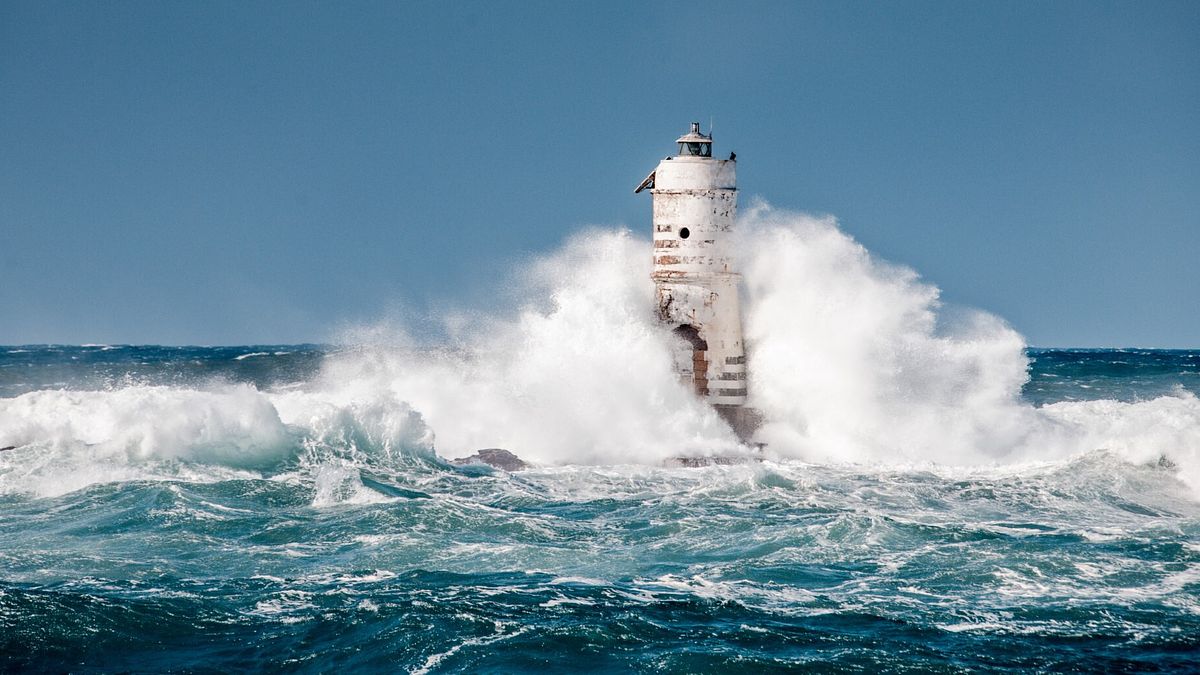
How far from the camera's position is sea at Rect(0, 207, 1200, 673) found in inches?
345

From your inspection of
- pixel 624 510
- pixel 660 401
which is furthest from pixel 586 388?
pixel 624 510

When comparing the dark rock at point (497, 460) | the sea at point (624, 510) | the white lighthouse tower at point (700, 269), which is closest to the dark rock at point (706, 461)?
the sea at point (624, 510)

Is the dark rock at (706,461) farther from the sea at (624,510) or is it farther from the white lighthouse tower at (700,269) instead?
the white lighthouse tower at (700,269)

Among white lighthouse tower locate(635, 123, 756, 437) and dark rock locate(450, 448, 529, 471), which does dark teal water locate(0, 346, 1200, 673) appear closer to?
dark rock locate(450, 448, 529, 471)

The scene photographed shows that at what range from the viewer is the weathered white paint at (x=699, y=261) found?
1973 centimetres

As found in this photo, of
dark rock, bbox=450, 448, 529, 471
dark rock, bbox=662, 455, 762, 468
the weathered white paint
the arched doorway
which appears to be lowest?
dark rock, bbox=662, 455, 762, 468

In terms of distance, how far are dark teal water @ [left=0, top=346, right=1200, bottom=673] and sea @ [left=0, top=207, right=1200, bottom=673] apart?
45 millimetres

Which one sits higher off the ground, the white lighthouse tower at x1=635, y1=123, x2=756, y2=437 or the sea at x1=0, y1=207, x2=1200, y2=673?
the white lighthouse tower at x1=635, y1=123, x2=756, y2=437

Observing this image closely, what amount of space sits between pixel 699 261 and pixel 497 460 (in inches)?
175

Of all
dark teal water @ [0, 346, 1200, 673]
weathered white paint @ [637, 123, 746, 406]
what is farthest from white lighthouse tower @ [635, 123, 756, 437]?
dark teal water @ [0, 346, 1200, 673]

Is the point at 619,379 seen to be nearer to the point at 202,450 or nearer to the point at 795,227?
the point at 795,227

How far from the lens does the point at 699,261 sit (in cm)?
1978

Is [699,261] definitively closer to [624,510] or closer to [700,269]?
[700,269]

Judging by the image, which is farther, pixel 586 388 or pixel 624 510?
pixel 586 388
